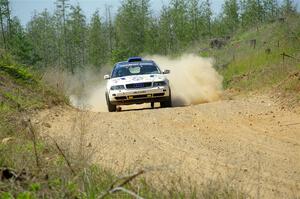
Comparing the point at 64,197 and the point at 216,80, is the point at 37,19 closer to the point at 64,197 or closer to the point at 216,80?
the point at 216,80

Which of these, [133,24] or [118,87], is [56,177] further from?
[133,24]

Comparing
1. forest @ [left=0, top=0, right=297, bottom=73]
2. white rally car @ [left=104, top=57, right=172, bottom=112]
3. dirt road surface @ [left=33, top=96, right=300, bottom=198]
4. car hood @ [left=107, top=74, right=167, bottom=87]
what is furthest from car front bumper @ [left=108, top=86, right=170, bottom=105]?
forest @ [left=0, top=0, right=297, bottom=73]

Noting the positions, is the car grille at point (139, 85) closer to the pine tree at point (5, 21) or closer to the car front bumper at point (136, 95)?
the car front bumper at point (136, 95)

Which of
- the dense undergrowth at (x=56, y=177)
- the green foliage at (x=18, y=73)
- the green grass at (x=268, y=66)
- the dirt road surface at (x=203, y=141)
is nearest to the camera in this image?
the dense undergrowth at (x=56, y=177)

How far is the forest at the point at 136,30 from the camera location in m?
62.1

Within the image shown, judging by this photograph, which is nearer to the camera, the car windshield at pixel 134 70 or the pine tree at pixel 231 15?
the car windshield at pixel 134 70

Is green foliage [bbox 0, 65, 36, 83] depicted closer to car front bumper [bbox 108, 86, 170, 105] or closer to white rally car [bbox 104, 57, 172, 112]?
white rally car [bbox 104, 57, 172, 112]

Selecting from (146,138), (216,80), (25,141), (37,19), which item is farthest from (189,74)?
(37,19)

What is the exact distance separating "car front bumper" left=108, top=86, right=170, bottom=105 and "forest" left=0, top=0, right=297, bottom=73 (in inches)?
1575

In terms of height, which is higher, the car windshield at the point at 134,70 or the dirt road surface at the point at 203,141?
the car windshield at the point at 134,70

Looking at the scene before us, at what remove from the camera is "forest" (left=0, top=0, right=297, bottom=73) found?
62.1 m

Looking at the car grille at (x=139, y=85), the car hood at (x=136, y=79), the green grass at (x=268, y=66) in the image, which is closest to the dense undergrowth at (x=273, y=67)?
the green grass at (x=268, y=66)

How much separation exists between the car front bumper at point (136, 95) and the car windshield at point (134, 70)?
125cm

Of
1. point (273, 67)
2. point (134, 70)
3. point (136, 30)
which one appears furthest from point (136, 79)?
point (136, 30)
